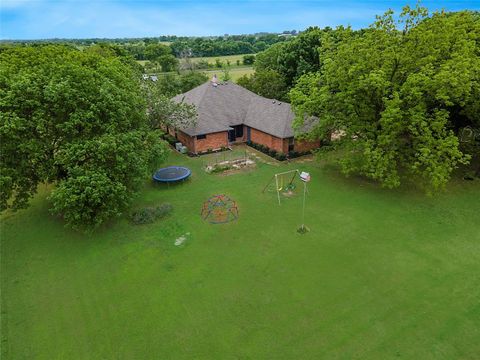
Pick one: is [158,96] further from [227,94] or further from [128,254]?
[128,254]

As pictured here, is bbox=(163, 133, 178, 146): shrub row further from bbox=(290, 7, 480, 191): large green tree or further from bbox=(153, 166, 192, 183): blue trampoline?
bbox=(290, 7, 480, 191): large green tree

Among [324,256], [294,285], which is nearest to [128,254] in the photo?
[294,285]

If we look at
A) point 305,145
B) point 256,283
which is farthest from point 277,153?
point 256,283

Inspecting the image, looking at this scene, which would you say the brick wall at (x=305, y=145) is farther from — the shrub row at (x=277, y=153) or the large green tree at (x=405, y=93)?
the large green tree at (x=405, y=93)

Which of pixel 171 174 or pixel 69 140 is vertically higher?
pixel 69 140

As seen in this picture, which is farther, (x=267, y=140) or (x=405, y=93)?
(x=267, y=140)

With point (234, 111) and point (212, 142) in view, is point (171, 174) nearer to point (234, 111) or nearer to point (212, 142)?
point (212, 142)

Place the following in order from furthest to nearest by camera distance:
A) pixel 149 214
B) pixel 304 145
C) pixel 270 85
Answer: pixel 270 85
pixel 304 145
pixel 149 214

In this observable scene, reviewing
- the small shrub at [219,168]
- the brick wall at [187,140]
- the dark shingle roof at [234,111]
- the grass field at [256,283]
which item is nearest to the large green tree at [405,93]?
the grass field at [256,283]
